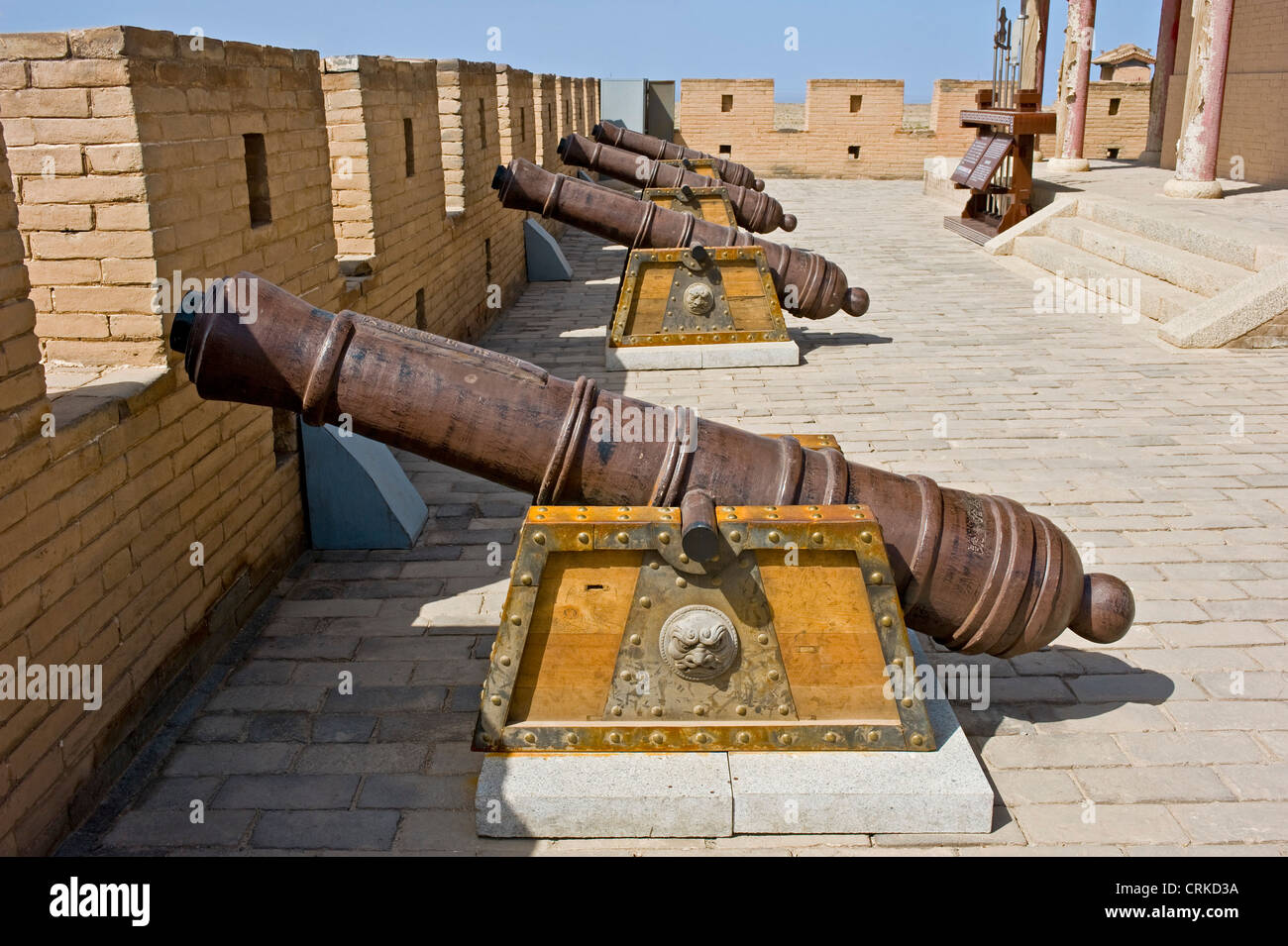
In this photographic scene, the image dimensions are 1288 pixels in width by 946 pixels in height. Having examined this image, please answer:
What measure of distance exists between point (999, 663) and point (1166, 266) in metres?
8.25

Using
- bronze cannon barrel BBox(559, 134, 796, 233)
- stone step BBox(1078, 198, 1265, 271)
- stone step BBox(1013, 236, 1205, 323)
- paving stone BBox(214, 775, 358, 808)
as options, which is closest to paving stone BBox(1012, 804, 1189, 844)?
paving stone BBox(214, 775, 358, 808)

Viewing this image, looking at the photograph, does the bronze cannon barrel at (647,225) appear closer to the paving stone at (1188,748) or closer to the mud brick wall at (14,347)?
the paving stone at (1188,748)

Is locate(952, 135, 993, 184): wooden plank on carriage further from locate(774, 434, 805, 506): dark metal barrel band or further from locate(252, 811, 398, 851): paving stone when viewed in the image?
locate(252, 811, 398, 851): paving stone

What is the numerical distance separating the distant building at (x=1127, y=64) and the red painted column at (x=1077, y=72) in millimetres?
19815

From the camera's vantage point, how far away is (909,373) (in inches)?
360

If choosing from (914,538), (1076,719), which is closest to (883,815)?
(914,538)

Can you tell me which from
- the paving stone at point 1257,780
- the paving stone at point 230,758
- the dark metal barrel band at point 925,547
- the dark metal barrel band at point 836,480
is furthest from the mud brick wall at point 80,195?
the paving stone at point 1257,780

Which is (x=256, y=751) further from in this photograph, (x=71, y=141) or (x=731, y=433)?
(x=71, y=141)

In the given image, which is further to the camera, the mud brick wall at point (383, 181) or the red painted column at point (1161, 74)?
the red painted column at point (1161, 74)

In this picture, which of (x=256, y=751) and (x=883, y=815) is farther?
(x=256, y=751)

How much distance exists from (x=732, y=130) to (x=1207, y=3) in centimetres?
1287

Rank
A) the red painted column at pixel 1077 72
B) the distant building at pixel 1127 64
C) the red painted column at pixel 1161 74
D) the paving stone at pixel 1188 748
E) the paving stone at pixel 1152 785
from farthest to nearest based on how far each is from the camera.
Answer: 1. the distant building at pixel 1127 64
2. the red painted column at pixel 1161 74
3. the red painted column at pixel 1077 72
4. the paving stone at pixel 1188 748
5. the paving stone at pixel 1152 785

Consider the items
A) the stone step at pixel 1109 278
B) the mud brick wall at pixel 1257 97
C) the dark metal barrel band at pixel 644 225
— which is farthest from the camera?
the mud brick wall at pixel 1257 97

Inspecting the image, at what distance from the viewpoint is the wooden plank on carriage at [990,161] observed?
50.6ft
